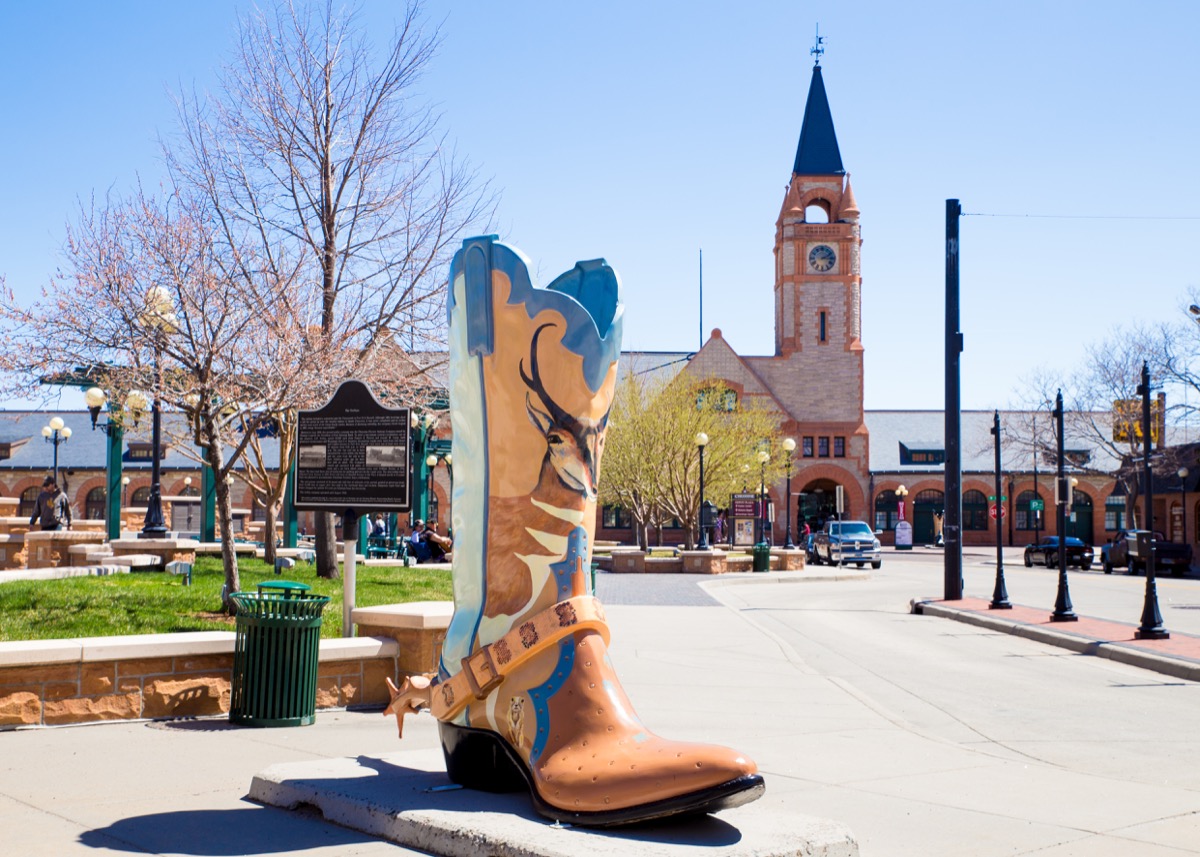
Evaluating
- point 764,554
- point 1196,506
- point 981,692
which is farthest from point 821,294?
point 981,692

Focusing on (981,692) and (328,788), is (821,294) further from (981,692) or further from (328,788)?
(328,788)

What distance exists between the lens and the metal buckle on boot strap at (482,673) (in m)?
4.58

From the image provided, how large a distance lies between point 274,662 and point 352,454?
186 centimetres

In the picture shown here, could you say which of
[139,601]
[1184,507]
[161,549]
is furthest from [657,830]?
[1184,507]

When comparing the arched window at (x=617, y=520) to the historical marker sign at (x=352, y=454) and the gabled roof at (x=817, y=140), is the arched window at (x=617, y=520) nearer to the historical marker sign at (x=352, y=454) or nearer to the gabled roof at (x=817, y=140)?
the gabled roof at (x=817, y=140)

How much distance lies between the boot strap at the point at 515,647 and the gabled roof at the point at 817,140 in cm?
6338

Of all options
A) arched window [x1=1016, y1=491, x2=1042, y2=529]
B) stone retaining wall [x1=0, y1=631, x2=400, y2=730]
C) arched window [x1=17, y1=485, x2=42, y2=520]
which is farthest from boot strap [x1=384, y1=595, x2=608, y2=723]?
arched window [x1=1016, y1=491, x2=1042, y2=529]

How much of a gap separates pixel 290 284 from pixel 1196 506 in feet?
134

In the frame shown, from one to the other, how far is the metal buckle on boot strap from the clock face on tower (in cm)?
6191

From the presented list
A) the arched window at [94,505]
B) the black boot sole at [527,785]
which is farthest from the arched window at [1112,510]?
the black boot sole at [527,785]

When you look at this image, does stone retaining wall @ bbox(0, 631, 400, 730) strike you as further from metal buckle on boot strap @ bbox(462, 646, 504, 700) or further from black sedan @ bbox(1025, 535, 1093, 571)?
black sedan @ bbox(1025, 535, 1093, 571)

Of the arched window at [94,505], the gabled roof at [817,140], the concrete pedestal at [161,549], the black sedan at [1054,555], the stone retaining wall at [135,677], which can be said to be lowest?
the black sedan at [1054,555]

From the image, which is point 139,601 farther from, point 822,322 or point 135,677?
point 822,322

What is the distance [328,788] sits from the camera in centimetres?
484
